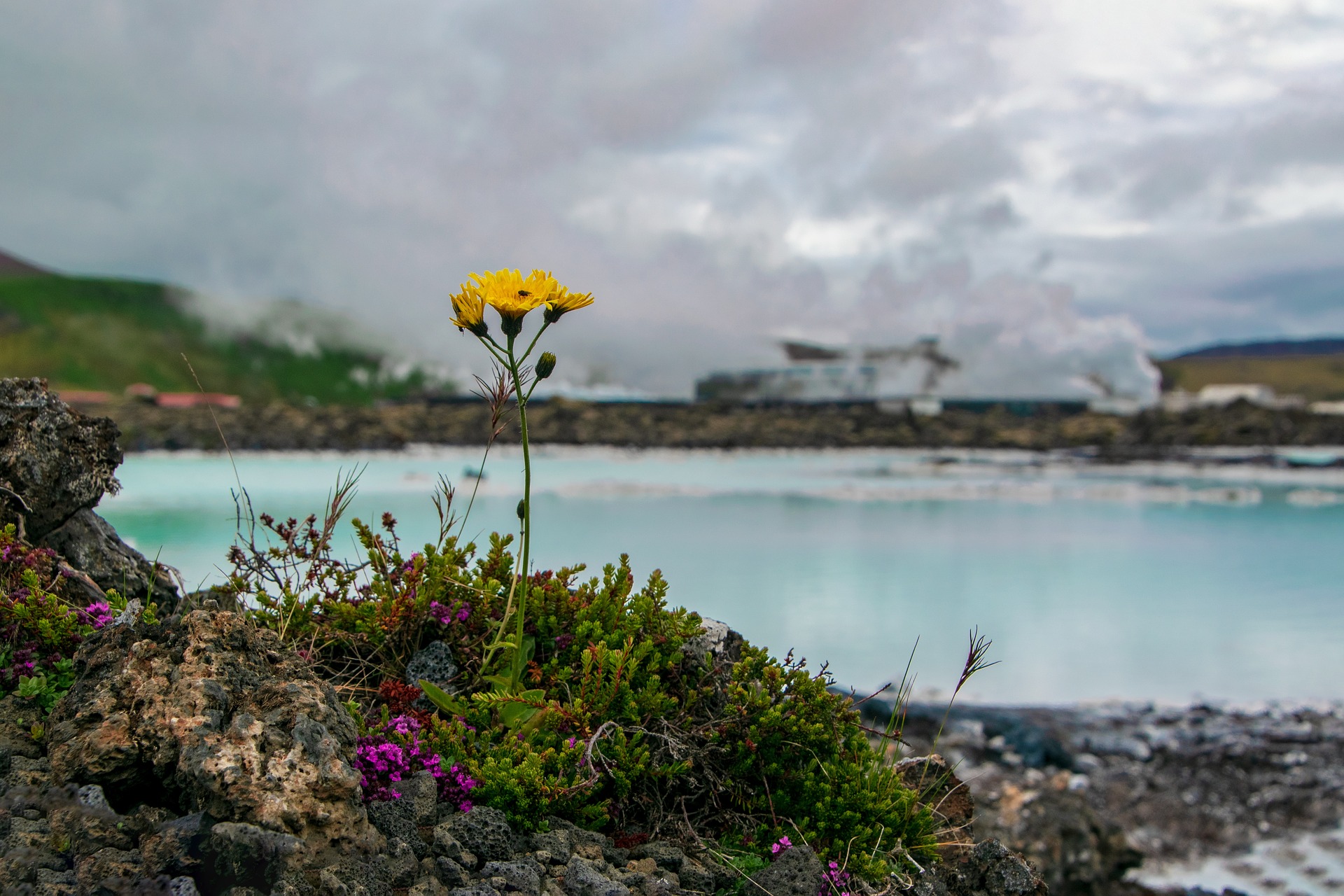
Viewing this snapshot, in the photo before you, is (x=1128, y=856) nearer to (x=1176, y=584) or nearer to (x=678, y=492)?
(x=1176, y=584)

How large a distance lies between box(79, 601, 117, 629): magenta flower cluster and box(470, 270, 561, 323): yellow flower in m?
1.75

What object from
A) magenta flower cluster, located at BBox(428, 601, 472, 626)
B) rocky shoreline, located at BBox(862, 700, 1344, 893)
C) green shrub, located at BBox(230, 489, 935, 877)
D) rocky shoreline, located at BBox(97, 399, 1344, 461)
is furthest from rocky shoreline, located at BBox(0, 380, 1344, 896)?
rocky shoreline, located at BBox(97, 399, 1344, 461)

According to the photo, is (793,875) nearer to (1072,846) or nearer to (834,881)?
(834,881)

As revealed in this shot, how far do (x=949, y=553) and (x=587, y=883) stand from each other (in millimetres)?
17006

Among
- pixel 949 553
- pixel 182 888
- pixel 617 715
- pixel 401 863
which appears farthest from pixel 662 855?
pixel 949 553

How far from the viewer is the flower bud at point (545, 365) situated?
2.62 meters

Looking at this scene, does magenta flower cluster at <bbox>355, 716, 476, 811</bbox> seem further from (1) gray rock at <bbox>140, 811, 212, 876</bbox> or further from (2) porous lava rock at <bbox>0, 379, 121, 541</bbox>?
(2) porous lava rock at <bbox>0, 379, 121, 541</bbox>

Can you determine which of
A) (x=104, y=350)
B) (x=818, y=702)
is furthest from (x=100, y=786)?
(x=104, y=350)

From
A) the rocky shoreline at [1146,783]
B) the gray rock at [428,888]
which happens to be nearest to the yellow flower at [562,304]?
the gray rock at [428,888]

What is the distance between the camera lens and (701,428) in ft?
158

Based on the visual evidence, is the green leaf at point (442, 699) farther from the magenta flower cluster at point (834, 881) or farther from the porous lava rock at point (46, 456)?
the porous lava rock at point (46, 456)

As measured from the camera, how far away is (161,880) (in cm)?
204

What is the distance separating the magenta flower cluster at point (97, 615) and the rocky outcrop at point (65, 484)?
139mm

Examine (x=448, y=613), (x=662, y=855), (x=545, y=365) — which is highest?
(x=545, y=365)
